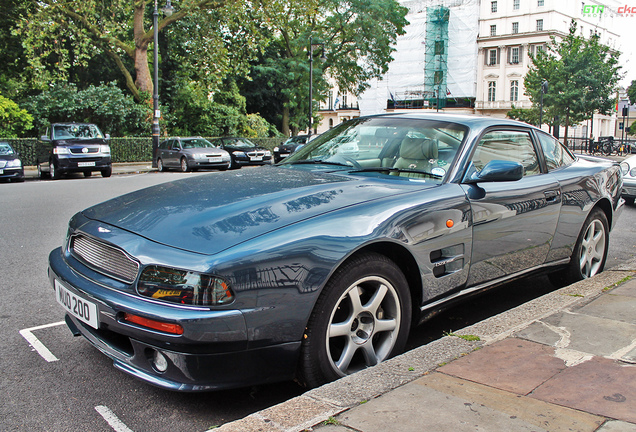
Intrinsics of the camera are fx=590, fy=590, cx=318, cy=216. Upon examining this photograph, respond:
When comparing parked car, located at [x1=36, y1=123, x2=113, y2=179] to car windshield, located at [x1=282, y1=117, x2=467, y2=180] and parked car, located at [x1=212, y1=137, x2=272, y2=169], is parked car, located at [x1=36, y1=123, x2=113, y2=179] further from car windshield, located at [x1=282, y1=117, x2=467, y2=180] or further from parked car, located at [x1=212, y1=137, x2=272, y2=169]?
car windshield, located at [x1=282, y1=117, x2=467, y2=180]

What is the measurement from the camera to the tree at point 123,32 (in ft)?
81.9

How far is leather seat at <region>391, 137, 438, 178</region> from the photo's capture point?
377 centimetres

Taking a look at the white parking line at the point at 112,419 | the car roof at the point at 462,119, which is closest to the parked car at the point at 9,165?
the car roof at the point at 462,119

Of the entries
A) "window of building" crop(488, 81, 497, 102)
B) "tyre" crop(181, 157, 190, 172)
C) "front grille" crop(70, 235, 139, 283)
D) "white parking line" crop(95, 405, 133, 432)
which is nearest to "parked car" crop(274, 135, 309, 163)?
"tyre" crop(181, 157, 190, 172)

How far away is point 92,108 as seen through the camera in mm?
27219

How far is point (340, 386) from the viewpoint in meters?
2.53

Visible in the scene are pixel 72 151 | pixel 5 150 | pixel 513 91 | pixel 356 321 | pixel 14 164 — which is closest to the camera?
pixel 356 321

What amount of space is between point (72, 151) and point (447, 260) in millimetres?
16883

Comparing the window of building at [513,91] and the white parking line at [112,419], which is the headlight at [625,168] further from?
the window of building at [513,91]

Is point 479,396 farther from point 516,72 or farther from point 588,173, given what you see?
point 516,72

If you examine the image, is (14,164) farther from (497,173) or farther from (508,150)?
(497,173)

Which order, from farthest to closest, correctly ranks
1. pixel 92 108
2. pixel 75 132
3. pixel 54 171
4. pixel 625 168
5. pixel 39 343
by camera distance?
pixel 92 108
pixel 75 132
pixel 54 171
pixel 625 168
pixel 39 343

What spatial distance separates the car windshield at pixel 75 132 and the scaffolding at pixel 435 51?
2171 inches

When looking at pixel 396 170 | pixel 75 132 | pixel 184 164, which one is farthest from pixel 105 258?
pixel 184 164
